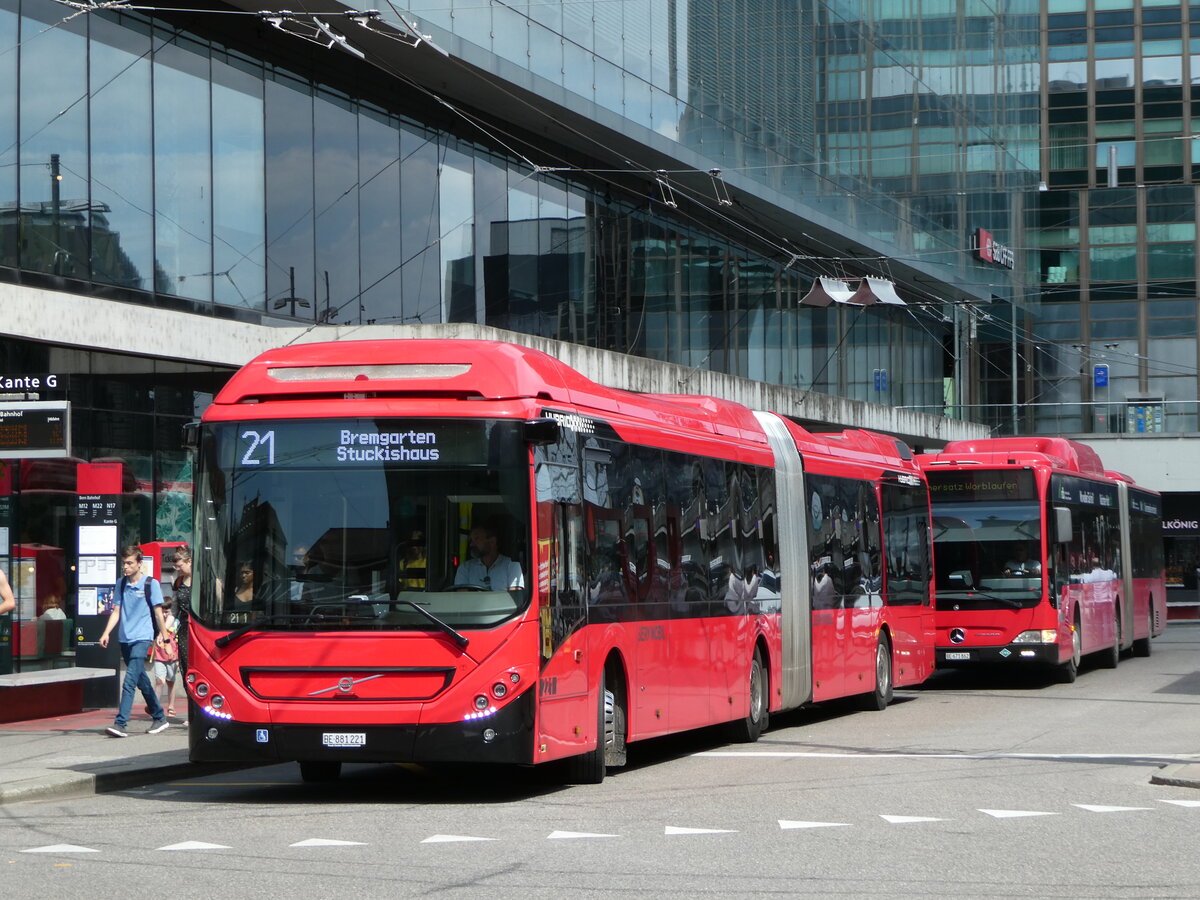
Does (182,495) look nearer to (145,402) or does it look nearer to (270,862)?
(145,402)

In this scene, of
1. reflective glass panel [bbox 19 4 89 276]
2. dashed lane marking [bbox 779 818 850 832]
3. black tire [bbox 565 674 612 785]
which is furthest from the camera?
reflective glass panel [bbox 19 4 89 276]

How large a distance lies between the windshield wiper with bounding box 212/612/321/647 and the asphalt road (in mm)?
1116

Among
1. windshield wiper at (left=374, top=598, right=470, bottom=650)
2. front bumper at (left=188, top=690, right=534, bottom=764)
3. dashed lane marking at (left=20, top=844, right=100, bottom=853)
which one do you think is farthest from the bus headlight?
Answer: dashed lane marking at (left=20, top=844, right=100, bottom=853)

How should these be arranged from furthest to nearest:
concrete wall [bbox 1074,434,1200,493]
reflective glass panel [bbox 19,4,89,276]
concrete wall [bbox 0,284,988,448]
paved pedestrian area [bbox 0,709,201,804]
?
1. concrete wall [bbox 1074,434,1200,493]
2. reflective glass panel [bbox 19,4,89,276]
3. concrete wall [bbox 0,284,988,448]
4. paved pedestrian area [bbox 0,709,201,804]

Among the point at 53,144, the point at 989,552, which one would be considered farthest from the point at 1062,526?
the point at 53,144

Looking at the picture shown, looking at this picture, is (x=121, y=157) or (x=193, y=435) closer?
(x=193, y=435)

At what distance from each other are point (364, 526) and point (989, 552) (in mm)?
14296

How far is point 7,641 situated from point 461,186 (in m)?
11.0

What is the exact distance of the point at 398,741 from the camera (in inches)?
465

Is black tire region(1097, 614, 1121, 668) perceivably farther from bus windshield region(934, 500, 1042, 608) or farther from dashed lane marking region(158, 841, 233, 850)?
dashed lane marking region(158, 841, 233, 850)

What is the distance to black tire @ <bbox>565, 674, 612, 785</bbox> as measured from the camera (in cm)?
1321

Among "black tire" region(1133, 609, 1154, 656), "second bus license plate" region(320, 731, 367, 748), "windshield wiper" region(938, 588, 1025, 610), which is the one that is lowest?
"black tire" region(1133, 609, 1154, 656)

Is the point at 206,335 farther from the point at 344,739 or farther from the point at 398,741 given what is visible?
the point at 398,741

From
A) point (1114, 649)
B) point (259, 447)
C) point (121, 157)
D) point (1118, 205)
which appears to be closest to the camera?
point (259, 447)
